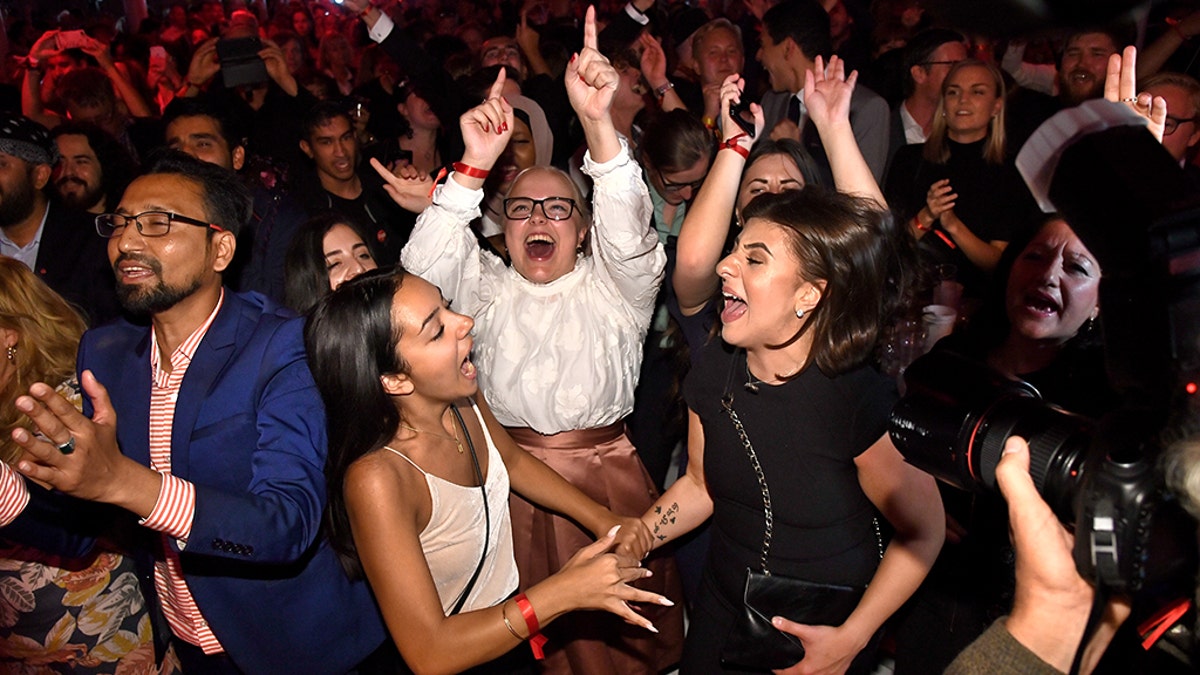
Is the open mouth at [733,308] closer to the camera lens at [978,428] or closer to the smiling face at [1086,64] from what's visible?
the camera lens at [978,428]

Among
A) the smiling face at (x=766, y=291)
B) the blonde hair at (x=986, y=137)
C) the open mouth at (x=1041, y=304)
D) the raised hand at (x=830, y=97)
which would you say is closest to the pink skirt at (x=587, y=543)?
the smiling face at (x=766, y=291)

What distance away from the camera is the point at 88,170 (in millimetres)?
4211

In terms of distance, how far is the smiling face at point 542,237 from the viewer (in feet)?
9.27

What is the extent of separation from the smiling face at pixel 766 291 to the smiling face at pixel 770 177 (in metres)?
0.84

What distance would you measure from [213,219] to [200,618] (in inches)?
38.3

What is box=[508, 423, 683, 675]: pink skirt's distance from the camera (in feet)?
8.78

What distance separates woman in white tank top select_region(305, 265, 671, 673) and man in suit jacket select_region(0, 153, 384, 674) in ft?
0.30

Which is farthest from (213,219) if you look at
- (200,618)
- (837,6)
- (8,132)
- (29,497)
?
(837,6)

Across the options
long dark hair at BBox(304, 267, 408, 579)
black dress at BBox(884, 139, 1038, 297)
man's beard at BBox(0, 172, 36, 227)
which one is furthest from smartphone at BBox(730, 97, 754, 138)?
man's beard at BBox(0, 172, 36, 227)

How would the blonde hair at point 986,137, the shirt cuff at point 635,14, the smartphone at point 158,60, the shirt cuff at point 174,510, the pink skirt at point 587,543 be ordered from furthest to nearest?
the smartphone at point 158,60
the shirt cuff at point 635,14
the blonde hair at point 986,137
the pink skirt at point 587,543
the shirt cuff at point 174,510

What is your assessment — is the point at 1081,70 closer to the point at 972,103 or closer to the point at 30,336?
the point at 972,103

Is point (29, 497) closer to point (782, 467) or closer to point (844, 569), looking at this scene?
point (782, 467)

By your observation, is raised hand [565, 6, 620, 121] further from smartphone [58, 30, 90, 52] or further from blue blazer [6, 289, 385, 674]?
smartphone [58, 30, 90, 52]

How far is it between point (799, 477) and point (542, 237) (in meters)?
1.17
